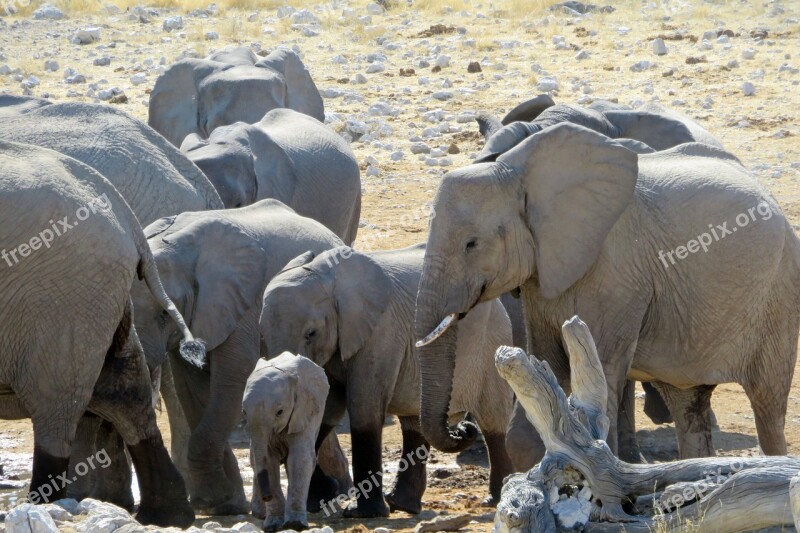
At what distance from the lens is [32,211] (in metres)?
5.66

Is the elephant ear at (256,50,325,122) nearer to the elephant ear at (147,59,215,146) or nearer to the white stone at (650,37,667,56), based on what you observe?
the elephant ear at (147,59,215,146)

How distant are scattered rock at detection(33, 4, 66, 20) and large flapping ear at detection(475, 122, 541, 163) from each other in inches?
564

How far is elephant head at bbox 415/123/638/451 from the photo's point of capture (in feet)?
18.2

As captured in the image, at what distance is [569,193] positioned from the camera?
5.66 metres

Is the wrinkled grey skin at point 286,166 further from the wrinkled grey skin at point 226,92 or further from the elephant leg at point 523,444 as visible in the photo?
the elephant leg at point 523,444

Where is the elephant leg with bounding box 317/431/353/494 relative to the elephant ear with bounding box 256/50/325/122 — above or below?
below

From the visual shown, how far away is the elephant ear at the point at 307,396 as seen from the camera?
5719mm

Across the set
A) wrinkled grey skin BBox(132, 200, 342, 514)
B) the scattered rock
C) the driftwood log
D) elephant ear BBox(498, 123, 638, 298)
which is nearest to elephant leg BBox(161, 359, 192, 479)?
wrinkled grey skin BBox(132, 200, 342, 514)

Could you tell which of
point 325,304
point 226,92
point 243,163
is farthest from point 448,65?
point 325,304

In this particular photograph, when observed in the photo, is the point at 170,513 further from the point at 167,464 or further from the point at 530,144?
the point at 530,144

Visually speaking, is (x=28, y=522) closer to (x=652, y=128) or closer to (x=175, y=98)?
(x=652, y=128)

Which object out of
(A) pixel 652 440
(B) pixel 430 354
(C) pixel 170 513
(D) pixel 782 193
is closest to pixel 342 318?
(B) pixel 430 354

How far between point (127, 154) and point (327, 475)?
2.08 meters

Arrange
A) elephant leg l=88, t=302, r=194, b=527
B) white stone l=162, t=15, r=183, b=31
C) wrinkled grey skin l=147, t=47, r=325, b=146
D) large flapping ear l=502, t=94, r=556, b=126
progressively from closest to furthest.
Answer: elephant leg l=88, t=302, r=194, b=527, large flapping ear l=502, t=94, r=556, b=126, wrinkled grey skin l=147, t=47, r=325, b=146, white stone l=162, t=15, r=183, b=31
